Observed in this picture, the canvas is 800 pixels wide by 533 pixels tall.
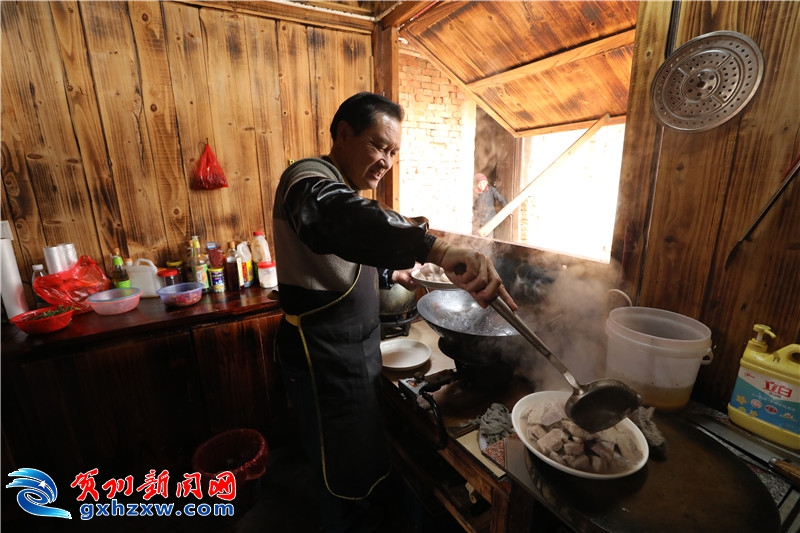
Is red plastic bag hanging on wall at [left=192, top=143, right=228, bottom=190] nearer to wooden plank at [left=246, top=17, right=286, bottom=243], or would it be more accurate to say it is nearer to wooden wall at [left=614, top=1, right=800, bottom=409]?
wooden plank at [left=246, top=17, right=286, bottom=243]

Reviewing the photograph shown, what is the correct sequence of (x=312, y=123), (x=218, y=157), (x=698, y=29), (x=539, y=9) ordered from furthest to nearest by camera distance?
(x=312, y=123)
(x=218, y=157)
(x=539, y=9)
(x=698, y=29)

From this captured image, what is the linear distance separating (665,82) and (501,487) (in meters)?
1.63

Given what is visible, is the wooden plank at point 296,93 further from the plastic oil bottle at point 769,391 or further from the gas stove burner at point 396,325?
the plastic oil bottle at point 769,391

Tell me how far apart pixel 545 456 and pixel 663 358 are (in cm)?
61

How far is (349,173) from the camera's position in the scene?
5.44 feet

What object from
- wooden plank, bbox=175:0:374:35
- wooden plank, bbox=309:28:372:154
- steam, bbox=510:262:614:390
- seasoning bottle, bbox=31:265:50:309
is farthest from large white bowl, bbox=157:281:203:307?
steam, bbox=510:262:614:390

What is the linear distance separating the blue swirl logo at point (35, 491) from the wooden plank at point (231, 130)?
5.78 ft

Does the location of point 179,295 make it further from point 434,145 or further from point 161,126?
point 434,145

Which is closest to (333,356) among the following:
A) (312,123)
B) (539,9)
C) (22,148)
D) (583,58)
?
(312,123)

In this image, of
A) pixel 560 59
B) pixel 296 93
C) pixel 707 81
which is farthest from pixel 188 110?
pixel 707 81

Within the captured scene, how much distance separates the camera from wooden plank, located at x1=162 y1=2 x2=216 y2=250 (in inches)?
101

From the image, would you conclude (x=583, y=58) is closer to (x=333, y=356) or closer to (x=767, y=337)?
(x=767, y=337)

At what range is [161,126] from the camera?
2.62m

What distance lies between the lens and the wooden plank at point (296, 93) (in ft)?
9.53
